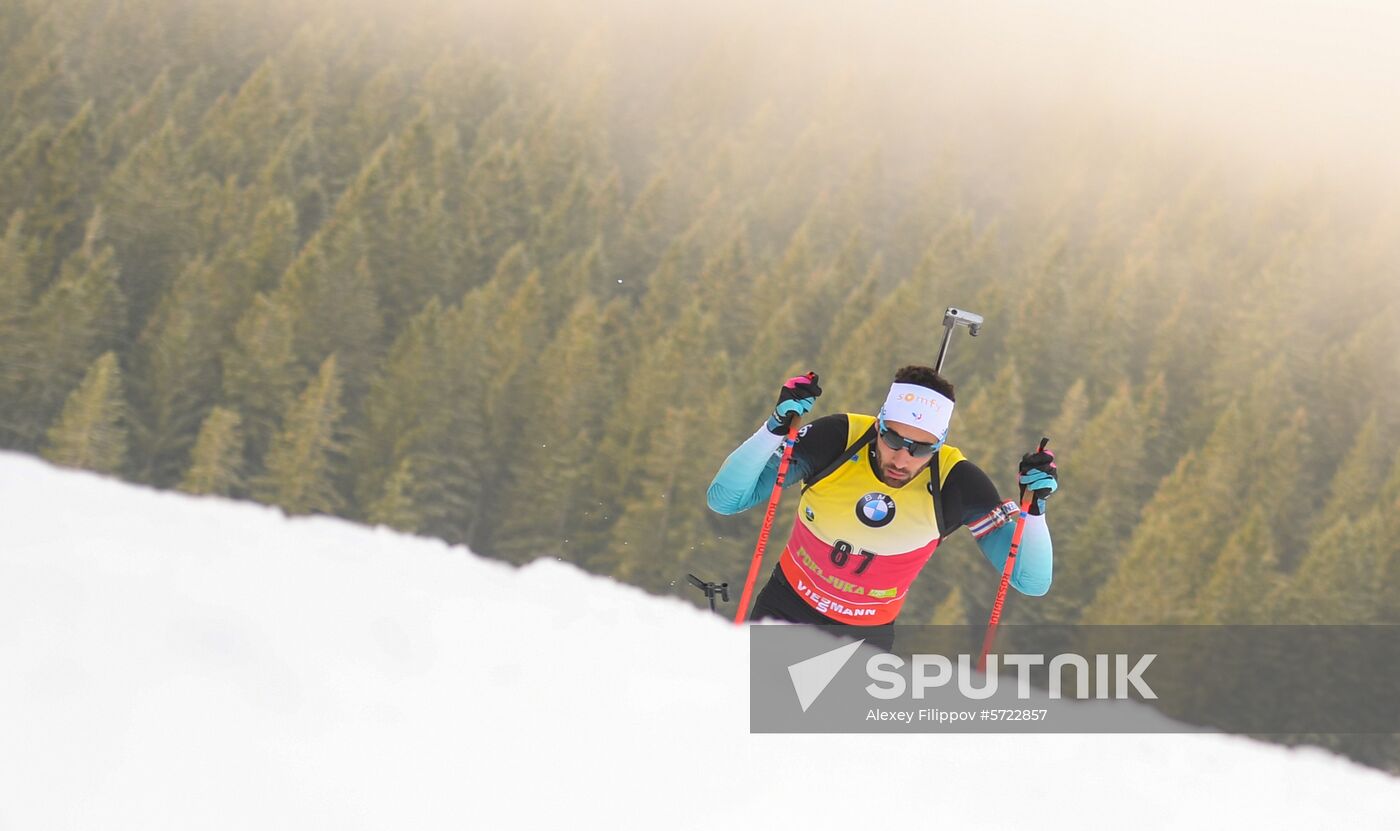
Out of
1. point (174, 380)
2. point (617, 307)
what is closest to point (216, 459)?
point (174, 380)

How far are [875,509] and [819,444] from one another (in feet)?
1.58

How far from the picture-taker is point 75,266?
2655 inches

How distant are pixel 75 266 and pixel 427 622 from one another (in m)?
70.0

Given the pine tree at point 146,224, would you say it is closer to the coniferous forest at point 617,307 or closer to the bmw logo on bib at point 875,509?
the coniferous forest at point 617,307

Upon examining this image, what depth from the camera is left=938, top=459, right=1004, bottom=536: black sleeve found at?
7340mm

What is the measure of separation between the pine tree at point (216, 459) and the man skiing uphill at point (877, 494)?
177 ft

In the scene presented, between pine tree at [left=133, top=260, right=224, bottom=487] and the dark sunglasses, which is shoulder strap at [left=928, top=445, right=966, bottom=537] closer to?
the dark sunglasses

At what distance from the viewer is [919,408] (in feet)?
23.6

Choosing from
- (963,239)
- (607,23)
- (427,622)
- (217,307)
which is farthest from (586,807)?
(607,23)

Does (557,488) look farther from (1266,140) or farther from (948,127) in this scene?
(1266,140)

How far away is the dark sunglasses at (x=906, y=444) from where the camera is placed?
7035mm

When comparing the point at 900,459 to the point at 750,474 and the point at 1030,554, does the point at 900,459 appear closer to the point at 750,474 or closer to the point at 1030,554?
the point at 750,474

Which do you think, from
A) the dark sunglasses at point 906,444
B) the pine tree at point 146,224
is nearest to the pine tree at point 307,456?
the pine tree at point 146,224

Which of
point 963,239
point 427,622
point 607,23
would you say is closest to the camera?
point 427,622
